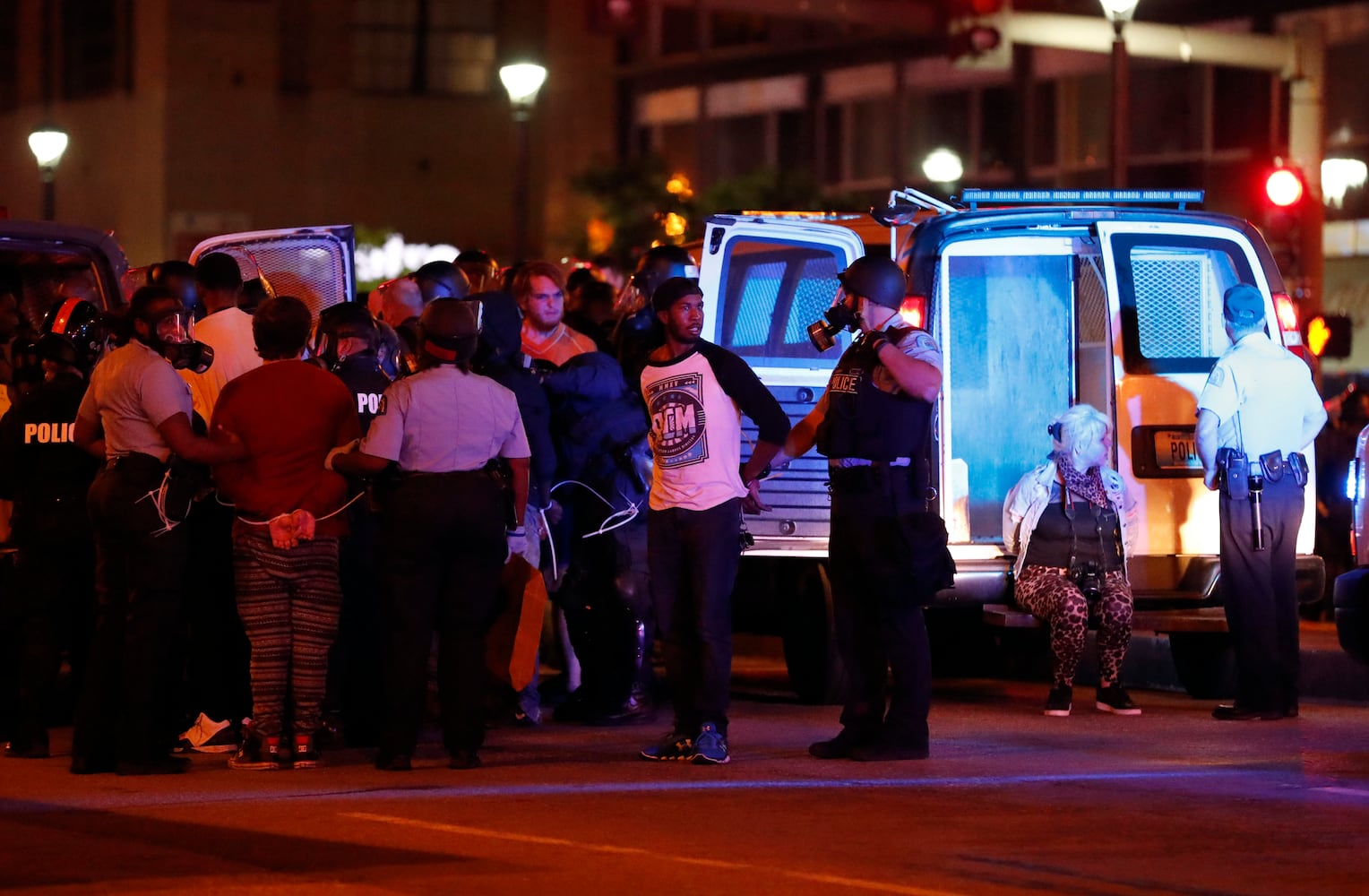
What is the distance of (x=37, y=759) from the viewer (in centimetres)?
989

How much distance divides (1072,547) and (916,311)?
4.45ft

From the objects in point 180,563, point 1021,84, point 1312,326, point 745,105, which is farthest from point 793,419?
point 745,105

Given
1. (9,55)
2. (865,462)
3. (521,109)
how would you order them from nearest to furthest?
(865,462) → (521,109) → (9,55)

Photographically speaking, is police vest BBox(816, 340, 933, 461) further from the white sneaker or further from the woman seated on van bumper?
the white sneaker

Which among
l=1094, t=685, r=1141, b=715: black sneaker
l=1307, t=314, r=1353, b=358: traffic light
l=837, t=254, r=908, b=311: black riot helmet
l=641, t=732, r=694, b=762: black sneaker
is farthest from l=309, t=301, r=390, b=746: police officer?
l=1307, t=314, r=1353, b=358: traffic light

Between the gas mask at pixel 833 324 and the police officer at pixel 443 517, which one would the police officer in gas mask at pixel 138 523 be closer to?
Answer: the police officer at pixel 443 517

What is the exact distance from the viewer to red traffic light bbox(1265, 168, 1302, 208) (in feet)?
63.5

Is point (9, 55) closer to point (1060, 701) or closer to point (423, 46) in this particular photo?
point (423, 46)

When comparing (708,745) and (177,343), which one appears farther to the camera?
(708,745)

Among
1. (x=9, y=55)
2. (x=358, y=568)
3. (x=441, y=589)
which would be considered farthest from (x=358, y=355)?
(x=9, y=55)

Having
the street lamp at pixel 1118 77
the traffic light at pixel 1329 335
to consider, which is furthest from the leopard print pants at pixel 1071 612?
the street lamp at pixel 1118 77

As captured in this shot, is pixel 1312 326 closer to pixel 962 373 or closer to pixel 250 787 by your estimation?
pixel 962 373

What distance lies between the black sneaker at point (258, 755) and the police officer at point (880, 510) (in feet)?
7.19

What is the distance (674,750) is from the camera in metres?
9.61
